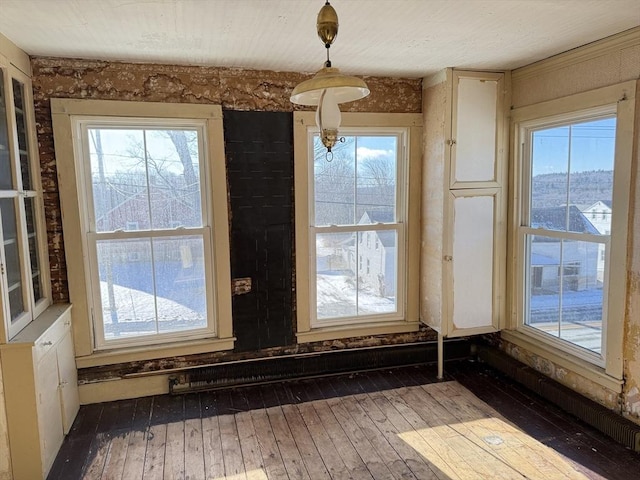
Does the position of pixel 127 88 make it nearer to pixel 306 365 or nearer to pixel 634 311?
pixel 306 365

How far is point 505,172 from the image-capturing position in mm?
3578

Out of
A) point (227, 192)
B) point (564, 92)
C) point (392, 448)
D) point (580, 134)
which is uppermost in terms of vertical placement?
point (564, 92)

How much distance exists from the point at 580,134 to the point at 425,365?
223cm

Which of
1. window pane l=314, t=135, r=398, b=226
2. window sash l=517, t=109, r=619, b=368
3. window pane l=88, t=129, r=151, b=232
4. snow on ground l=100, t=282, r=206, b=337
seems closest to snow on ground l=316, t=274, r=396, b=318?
window pane l=314, t=135, r=398, b=226

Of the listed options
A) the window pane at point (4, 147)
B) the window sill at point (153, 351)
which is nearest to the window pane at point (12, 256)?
the window pane at point (4, 147)

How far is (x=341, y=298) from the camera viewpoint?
3.82 m

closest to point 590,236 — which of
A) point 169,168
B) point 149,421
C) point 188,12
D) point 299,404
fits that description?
point 299,404

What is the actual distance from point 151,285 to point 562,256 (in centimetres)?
302

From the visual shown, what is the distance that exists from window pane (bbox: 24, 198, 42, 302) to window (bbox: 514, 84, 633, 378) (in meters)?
3.53

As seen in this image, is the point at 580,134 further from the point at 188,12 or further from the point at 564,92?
the point at 188,12

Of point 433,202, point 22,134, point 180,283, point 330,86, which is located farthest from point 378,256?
point 22,134

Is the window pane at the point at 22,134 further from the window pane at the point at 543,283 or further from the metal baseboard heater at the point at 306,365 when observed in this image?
the window pane at the point at 543,283

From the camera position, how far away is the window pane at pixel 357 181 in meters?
3.66

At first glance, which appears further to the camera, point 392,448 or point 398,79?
point 398,79
